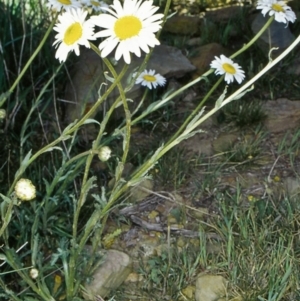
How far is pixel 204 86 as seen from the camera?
2.98 m

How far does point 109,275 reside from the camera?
202cm

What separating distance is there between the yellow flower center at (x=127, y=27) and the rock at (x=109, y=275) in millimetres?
902

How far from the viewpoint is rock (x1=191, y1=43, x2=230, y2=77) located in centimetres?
307

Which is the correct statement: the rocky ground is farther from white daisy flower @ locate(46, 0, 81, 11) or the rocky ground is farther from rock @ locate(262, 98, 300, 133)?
white daisy flower @ locate(46, 0, 81, 11)

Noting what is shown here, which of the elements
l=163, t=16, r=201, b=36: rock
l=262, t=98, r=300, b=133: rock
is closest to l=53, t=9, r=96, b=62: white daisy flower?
l=262, t=98, r=300, b=133: rock

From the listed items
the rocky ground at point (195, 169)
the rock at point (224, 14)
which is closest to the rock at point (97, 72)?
the rocky ground at point (195, 169)

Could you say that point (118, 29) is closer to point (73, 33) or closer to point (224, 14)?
point (73, 33)

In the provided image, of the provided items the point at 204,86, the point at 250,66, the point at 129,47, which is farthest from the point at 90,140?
the point at 129,47

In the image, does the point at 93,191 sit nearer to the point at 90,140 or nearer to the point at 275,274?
the point at 90,140

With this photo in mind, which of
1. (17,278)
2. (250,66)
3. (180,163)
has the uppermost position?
(250,66)

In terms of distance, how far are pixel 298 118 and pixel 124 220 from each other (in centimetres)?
97

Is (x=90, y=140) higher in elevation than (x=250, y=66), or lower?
lower

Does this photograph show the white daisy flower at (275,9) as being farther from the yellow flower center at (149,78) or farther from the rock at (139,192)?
the rock at (139,192)

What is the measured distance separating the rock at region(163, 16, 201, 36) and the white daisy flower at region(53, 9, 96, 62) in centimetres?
200
